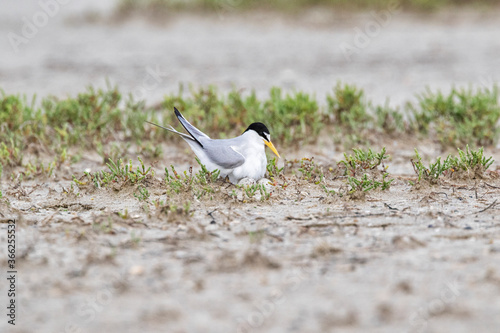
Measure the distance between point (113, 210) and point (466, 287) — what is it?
2.28 meters

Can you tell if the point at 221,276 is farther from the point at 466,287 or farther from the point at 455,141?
the point at 455,141

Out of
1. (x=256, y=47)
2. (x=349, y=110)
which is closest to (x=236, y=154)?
(x=349, y=110)

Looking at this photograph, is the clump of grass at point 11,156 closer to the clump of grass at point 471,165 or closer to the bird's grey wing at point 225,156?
the bird's grey wing at point 225,156

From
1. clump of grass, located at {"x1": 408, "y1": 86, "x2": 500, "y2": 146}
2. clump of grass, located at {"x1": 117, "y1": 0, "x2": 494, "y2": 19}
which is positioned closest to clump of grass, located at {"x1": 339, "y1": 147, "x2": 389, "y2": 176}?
clump of grass, located at {"x1": 408, "y1": 86, "x2": 500, "y2": 146}

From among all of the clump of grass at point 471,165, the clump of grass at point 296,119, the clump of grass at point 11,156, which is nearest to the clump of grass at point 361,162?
the clump of grass at point 471,165

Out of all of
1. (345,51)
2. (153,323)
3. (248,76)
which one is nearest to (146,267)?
(153,323)

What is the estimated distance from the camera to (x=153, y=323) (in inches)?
115

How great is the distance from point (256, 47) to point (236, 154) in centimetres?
646

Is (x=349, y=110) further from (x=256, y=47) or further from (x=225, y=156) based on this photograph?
(x=256, y=47)

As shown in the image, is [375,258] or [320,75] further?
[320,75]

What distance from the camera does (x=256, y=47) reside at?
1099 cm

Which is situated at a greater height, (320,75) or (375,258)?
(320,75)

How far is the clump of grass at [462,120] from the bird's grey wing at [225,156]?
216cm

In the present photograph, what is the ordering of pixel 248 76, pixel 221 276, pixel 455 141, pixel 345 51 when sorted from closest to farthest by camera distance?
1. pixel 221 276
2. pixel 455 141
3. pixel 248 76
4. pixel 345 51
